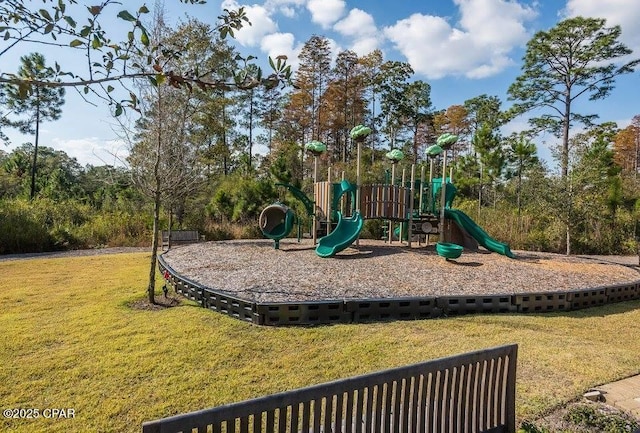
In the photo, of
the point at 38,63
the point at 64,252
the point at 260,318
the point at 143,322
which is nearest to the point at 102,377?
the point at 143,322

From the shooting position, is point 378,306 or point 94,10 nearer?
point 94,10

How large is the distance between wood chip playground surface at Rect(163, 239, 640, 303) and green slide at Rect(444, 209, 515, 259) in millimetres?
407

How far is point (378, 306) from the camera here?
17.4 feet

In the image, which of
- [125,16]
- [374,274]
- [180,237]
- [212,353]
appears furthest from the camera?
[180,237]

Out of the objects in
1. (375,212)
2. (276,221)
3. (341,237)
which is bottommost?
(341,237)

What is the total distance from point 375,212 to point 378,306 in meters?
4.88

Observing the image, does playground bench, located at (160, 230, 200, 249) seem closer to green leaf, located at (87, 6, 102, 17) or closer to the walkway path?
the walkway path

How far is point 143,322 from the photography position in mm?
4961

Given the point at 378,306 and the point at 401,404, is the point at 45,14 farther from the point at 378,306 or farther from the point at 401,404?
the point at 378,306

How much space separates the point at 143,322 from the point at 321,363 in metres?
2.52

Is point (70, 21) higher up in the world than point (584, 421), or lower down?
higher up

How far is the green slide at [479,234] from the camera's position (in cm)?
973

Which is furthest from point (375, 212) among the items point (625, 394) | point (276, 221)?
point (625, 394)

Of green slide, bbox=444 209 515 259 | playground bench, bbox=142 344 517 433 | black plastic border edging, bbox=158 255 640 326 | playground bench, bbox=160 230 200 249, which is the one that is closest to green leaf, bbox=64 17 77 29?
playground bench, bbox=142 344 517 433
